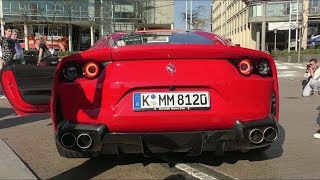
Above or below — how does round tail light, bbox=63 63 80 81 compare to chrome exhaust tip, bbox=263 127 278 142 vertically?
above

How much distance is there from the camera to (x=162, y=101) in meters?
4.04

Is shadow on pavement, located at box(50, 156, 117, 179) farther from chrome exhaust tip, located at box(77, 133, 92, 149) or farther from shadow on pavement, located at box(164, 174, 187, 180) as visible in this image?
shadow on pavement, located at box(164, 174, 187, 180)

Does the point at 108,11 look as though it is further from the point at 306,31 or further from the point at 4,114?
the point at 4,114

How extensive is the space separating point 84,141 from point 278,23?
5819 centimetres

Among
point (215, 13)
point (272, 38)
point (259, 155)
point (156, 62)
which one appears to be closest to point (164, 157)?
point (259, 155)

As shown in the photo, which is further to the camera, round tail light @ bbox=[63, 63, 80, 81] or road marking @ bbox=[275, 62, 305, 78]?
road marking @ bbox=[275, 62, 305, 78]

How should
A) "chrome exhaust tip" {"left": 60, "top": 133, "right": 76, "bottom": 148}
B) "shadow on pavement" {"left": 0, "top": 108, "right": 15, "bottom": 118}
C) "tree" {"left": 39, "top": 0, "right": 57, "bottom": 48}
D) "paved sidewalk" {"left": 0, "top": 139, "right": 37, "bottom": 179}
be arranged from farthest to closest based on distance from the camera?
"tree" {"left": 39, "top": 0, "right": 57, "bottom": 48}
"shadow on pavement" {"left": 0, "top": 108, "right": 15, "bottom": 118}
"paved sidewalk" {"left": 0, "top": 139, "right": 37, "bottom": 179}
"chrome exhaust tip" {"left": 60, "top": 133, "right": 76, "bottom": 148}

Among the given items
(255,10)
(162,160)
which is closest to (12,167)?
(162,160)

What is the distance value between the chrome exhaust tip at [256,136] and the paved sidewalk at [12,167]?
2008 mm

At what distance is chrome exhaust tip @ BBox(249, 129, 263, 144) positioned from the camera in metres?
4.14

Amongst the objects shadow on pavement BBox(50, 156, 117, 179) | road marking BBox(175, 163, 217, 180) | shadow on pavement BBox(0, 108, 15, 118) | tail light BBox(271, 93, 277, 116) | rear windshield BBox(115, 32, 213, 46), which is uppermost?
rear windshield BBox(115, 32, 213, 46)

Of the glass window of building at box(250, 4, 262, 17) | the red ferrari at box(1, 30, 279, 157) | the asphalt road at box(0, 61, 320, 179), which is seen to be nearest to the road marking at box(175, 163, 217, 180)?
the asphalt road at box(0, 61, 320, 179)

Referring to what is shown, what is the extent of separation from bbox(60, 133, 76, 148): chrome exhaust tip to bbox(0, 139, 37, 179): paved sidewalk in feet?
1.57

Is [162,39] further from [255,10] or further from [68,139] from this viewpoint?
[255,10]
